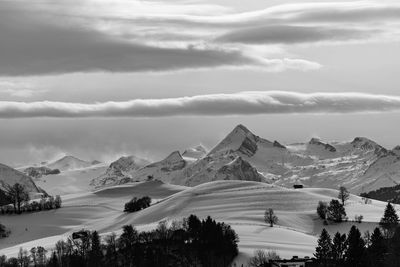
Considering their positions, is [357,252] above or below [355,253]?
above

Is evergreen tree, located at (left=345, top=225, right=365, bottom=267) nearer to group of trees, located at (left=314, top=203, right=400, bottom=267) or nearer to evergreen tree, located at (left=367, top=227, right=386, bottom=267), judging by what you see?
group of trees, located at (left=314, top=203, right=400, bottom=267)

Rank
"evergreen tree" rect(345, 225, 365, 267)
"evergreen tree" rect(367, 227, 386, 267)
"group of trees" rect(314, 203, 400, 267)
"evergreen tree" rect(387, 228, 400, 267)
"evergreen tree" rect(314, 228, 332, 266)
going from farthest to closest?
"evergreen tree" rect(314, 228, 332, 266), "evergreen tree" rect(367, 227, 386, 267), "evergreen tree" rect(345, 225, 365, 267), "group of trees" rect(314, 203, 400, 267), "evergreen tree" rect(387, 228, 400, 267)

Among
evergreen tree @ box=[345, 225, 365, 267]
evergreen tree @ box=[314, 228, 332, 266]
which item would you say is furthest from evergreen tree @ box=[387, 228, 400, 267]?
evergreen tree @ box=[314, 228, 332, 266]

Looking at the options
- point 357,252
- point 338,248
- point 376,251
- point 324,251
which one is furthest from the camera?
point 338,248

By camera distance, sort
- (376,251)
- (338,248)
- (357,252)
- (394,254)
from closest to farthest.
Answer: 1. (394,254)
2. (357,252)
3. (376,251)
4. (338,248)

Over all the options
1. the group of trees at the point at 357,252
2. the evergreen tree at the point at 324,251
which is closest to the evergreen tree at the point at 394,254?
the group of trees at the point at 357,252

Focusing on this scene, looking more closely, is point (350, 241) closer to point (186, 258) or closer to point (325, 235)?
point (325, 235)

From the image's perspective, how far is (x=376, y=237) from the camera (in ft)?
616

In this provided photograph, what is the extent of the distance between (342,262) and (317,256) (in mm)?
9254

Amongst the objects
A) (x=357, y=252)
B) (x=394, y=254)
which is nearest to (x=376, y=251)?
(x=357, y=252)

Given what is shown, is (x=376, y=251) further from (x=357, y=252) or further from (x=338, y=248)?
(x=357, y=252)

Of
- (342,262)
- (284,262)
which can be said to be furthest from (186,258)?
(342,262)

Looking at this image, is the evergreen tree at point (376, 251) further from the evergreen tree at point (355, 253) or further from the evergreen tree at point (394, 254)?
the evergreen tree at point (355, 253)

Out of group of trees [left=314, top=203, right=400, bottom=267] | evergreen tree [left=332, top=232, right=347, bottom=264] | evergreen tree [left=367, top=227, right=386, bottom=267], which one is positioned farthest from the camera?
evergreen tree [left=332, top=232, right=347, bottom=264]
